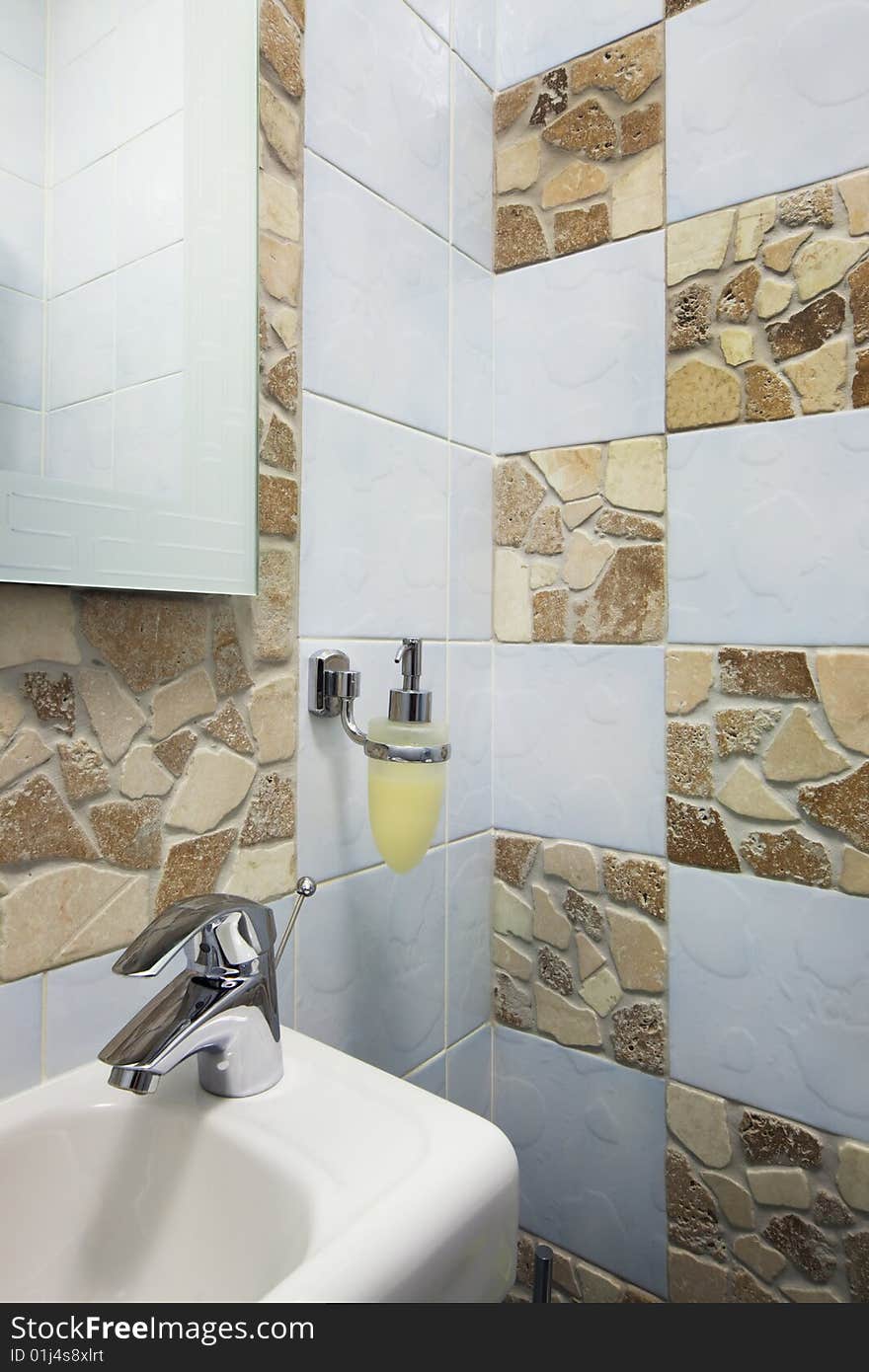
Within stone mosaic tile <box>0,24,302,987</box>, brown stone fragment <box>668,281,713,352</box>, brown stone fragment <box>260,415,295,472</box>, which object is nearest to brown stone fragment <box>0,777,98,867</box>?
stone mosaic tile <box>0,24,302,987</box>

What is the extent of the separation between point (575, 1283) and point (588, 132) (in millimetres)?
1623

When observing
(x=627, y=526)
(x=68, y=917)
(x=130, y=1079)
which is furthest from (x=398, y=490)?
(x=130, y=1079)

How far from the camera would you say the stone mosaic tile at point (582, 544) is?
43.6 inches

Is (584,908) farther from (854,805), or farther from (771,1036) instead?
(854,805)

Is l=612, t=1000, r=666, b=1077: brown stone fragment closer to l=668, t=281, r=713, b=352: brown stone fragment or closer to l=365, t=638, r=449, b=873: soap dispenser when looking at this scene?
l=365, t=638, r=449, b=873: soap dispenser

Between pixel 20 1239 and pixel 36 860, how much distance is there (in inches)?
10.6

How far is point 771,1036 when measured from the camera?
102 cm

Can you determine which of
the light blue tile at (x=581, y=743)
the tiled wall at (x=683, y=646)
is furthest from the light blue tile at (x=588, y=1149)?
the light blue tile at (x=581, y=743)

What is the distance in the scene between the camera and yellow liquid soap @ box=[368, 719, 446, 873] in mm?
857

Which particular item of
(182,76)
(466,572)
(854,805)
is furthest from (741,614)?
(182,76)

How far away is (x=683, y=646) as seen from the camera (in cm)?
108

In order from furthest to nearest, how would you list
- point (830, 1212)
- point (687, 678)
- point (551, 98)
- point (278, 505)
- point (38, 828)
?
point (551, 98) < point (687, 678) < point (830, 1212) < point (278, 505) < point (38, 828)

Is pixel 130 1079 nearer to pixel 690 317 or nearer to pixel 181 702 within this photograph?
pixel 181 702

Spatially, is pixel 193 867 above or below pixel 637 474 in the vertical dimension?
below
